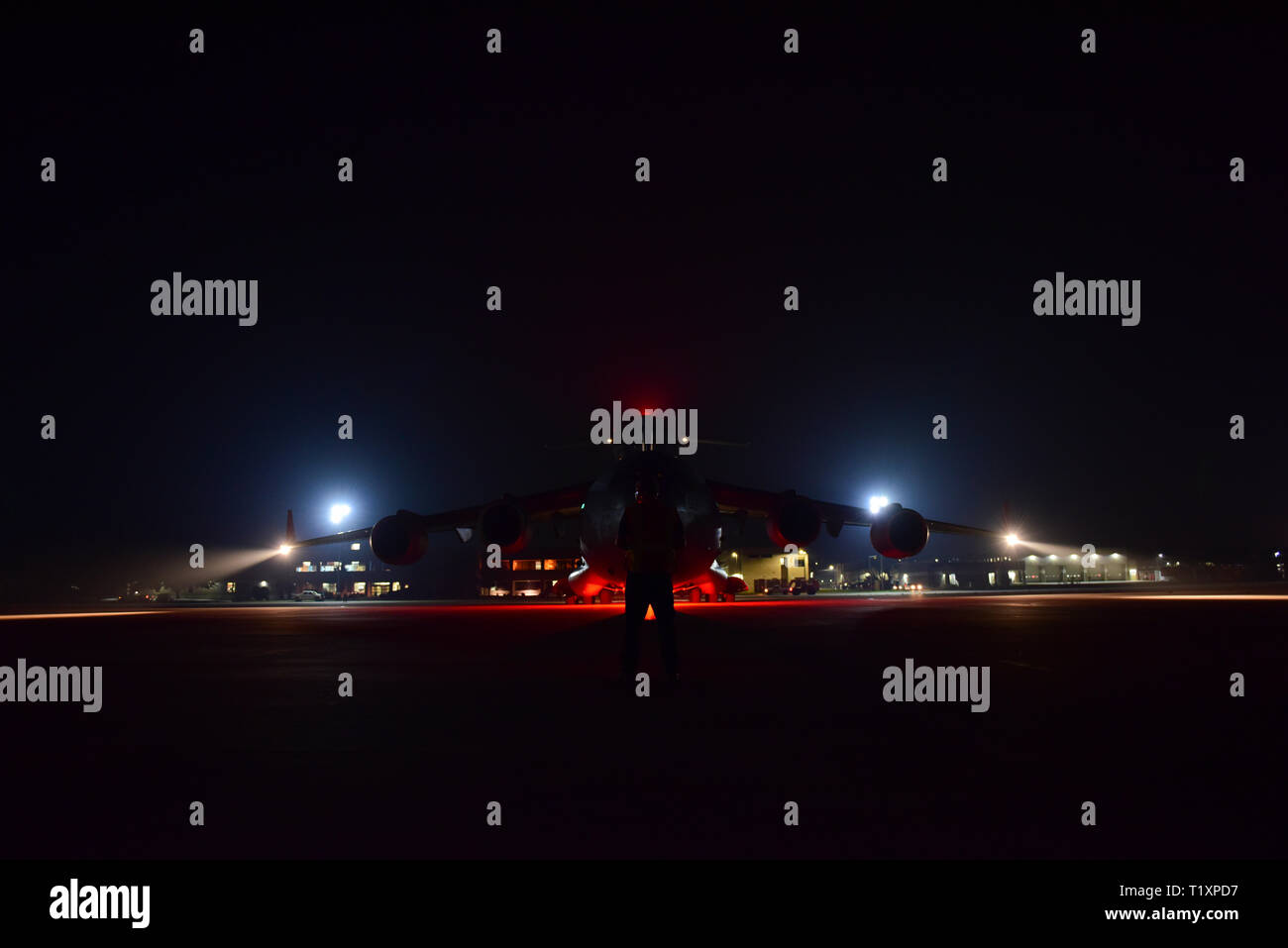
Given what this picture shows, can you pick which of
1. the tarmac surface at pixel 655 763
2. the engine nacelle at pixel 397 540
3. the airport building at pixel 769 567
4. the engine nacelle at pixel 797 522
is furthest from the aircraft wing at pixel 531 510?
the airport building at pixel 769 567

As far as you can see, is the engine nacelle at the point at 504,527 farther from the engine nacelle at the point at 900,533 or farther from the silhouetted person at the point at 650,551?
the silhouetted person at the point at 650,551

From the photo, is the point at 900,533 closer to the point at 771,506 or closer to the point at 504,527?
the point at 771,506

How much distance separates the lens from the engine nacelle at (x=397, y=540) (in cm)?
2520

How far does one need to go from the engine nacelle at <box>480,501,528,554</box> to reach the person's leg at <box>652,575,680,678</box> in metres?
14.2

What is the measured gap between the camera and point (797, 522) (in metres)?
25.4

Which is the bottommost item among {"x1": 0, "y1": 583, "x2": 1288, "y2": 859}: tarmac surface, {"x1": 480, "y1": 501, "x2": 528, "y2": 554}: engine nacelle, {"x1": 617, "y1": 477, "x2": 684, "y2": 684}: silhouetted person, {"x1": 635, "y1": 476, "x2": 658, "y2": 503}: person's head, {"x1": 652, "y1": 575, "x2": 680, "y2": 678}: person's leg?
{"x1": 0, "y1": 583, "x2": 1288, "y2": 859}: tarmac surface

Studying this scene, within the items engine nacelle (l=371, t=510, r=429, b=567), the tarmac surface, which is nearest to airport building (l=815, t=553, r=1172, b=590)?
engine nacelle (l=371, t=510, r=429, b=567)

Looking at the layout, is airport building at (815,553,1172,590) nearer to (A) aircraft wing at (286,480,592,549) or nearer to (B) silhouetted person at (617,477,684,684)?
(A) aircraft wing at (286,480,592,549)

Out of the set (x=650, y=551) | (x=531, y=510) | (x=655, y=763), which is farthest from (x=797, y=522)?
(x=655, y=763)

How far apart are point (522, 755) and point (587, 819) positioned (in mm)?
1496

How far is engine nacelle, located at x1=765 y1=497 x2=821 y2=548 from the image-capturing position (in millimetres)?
25250

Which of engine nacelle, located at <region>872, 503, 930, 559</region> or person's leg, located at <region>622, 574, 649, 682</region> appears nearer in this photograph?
person's leg, located at <region>622, 574, 649, 682</region>

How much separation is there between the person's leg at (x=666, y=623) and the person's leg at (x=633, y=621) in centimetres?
15
